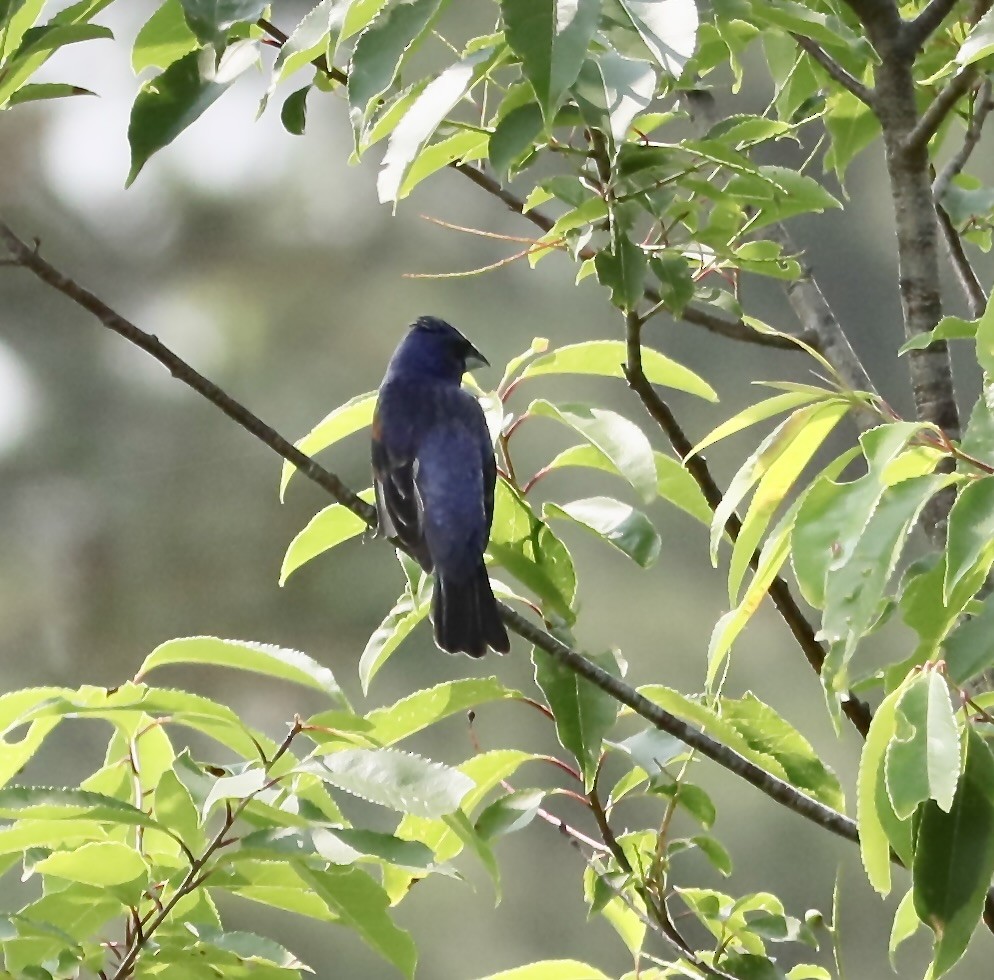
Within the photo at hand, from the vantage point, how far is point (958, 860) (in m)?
0.71

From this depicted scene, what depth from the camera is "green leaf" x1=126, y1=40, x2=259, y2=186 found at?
0.67m

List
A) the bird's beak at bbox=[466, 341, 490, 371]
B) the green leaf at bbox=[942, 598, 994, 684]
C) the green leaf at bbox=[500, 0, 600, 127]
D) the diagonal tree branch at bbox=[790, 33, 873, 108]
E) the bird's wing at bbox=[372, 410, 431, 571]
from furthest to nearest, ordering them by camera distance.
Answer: the bird's beak at bbox=[466, 341, 490, 371], the bird's wing at bbox=[372, 410, 431, 571], the diagonal tree branch at bbox=[790, 33, 873, 108], the green leaf at bbox=[942, 598, 994, 684], the green leaf at bbox=[500, 0, 600, 127]

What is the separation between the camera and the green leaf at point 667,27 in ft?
1.80

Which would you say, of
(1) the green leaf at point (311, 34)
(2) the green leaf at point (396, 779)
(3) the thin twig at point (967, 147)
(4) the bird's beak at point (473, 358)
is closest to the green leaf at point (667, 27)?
(1) the green leaf at point (311, 34)

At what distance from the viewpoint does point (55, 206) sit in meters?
2.76

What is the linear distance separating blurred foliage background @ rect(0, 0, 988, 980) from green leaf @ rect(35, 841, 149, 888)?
167 centimetres

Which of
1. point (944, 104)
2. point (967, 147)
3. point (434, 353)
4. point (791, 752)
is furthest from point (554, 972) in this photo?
point (434, 353)

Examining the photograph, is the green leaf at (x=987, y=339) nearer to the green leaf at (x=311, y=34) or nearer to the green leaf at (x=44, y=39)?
the green leaf at (x=311, y=34)

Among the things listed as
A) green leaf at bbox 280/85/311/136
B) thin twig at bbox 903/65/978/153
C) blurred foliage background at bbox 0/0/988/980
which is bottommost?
blurred foliage background at bbox 0/0/988/980

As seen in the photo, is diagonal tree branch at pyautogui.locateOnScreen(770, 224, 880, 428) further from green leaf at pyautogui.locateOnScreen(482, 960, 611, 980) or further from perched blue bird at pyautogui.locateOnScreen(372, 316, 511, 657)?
green leaf at pyautogui.locateOnScreen(482, 960, 611, 980)

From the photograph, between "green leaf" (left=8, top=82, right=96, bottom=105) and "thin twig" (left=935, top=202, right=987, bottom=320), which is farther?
"thin twig" (left=935, top=202, right=987, bottom=320)

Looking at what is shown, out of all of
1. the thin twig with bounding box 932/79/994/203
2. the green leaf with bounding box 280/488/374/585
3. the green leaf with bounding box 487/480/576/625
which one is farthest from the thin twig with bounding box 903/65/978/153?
the green leaf with bounding box 280/488/374/585

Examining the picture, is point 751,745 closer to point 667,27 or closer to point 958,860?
point 958,860

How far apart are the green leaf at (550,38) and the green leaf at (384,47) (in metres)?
0.07
